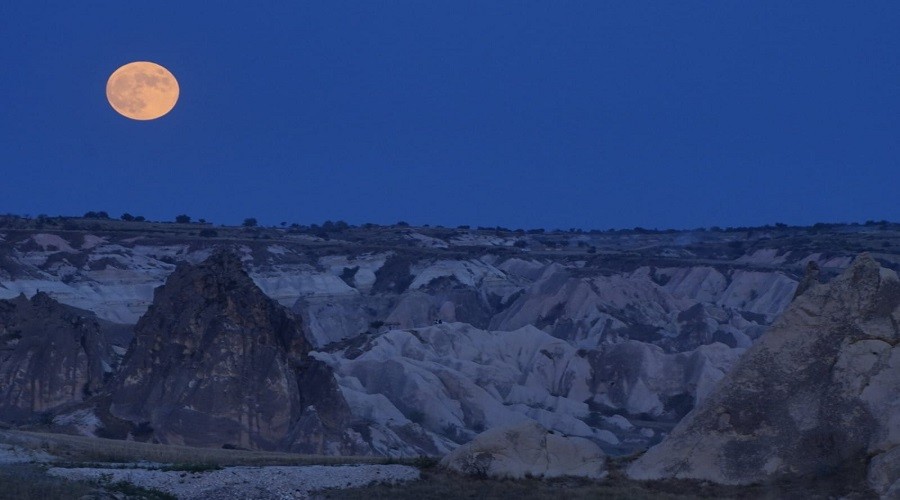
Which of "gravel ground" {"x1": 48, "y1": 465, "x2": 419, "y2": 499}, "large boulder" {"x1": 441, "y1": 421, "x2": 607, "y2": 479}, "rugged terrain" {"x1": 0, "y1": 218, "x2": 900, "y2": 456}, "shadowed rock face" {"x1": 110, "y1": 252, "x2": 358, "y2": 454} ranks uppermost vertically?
"rugged terrain" {"x1": 0, "y1": 218, "x2": 900, "y2": 456}

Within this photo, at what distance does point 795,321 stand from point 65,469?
42.4ft

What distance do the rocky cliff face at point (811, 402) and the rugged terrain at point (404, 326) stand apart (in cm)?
452

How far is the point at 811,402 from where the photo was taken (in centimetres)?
2261

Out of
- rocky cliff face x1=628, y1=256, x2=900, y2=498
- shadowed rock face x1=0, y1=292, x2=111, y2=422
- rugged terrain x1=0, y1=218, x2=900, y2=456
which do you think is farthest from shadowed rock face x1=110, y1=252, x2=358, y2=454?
rocky cliff face x1=628, y1=256, x2=900, y2=498

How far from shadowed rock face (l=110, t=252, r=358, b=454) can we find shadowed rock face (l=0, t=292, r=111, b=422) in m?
4.93

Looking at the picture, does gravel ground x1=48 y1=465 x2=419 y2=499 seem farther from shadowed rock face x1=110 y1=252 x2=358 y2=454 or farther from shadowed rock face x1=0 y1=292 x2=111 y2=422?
shadowed rock face x1=0 y1=292 x2=111 y2=422

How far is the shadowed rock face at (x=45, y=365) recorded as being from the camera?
48.6m

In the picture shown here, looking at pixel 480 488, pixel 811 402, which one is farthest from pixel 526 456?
pixel 811 402

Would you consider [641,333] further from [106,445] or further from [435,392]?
[106,445]

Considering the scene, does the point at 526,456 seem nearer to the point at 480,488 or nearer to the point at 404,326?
the point at 480,488

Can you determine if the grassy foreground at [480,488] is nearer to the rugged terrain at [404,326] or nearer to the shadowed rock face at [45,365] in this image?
the rugged terrain at [404,326]

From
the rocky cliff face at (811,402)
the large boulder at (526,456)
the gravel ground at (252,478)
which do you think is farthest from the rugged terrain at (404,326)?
the gravel ground at (252,478)

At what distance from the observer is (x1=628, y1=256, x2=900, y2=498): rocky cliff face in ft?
71.9

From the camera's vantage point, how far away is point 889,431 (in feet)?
70.1
